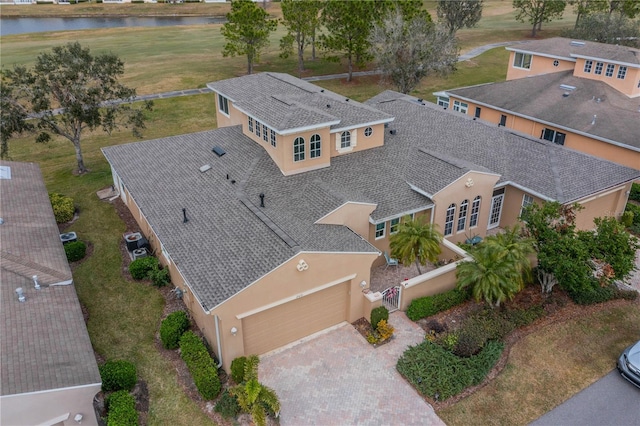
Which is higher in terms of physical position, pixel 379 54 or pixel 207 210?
pixel 379 54

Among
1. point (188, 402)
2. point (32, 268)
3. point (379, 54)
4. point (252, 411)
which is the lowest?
point (188, 402)

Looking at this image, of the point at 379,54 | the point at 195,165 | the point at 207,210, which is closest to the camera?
the point at 207,210

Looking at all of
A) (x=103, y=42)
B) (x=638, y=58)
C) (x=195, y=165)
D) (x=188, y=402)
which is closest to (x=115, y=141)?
(x=195, y=165)

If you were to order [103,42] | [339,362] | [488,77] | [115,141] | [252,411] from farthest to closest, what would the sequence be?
[103,42] < [488,77] < [115,141] < [339,362] < [252,411]

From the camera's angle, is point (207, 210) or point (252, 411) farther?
point (207, 210)

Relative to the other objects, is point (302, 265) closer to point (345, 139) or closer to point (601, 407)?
point (345, 139)

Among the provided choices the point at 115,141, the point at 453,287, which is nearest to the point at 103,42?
the point at 115,141

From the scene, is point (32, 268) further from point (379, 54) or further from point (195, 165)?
point (379, 54)
